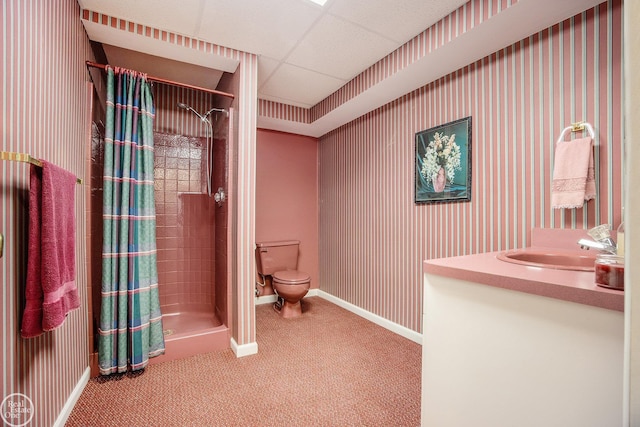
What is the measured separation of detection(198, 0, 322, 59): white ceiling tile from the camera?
172 cm

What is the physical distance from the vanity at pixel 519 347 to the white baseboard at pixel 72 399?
1.72 m

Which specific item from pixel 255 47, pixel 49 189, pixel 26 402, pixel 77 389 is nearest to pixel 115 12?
pixel 255 47

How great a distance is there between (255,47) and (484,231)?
2144 millimetres

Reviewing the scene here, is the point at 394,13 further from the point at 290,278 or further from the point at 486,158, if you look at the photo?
the point at 290,278

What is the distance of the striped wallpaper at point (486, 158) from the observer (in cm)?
143

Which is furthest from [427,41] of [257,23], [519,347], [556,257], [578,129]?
[519,347]

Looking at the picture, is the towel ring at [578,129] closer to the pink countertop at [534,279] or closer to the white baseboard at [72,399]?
the pink countertop at [534,279]

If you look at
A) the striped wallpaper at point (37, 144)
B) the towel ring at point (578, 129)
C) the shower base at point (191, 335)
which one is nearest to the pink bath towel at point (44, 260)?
the striped wallpaper at point (37, 144)

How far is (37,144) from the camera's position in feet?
3.94

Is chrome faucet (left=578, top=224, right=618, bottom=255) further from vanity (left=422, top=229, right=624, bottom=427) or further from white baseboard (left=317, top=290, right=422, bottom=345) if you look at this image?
white baseboard (left=317, top=290, right=422, bottom=345)

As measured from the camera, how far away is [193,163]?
291cm

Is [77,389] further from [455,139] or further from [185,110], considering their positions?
[455,139]
